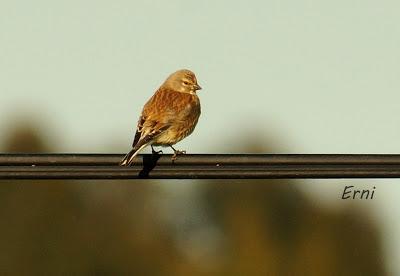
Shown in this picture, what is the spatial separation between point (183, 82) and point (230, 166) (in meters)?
7.63

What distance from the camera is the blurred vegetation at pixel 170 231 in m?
76.8

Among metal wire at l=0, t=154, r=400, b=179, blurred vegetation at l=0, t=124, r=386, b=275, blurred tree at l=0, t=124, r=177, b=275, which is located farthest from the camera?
blurred tree at l=0, t=124, r=177, b=275

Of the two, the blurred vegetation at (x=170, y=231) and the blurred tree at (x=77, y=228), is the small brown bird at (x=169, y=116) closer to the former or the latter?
the blurred vegetation at (x=170, y=231)

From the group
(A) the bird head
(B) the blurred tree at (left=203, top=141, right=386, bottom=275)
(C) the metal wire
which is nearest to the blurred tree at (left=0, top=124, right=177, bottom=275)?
(B) the blurred tree at (left=203, top=141, right=386, bottom=275)

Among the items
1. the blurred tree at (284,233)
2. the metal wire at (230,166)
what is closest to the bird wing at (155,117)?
the metal wire at (230,166)

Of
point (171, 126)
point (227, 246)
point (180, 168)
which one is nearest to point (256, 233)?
point (227, 246)

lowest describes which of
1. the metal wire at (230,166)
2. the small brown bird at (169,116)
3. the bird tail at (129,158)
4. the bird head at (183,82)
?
the bird head at (183,82)

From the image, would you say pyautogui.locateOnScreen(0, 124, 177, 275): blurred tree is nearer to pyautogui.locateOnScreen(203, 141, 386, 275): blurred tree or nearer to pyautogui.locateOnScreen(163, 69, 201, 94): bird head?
pyautogui.locateOnScreen(203, 141, 386, 275): blurred tree

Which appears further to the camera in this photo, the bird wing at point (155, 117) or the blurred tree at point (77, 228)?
the blurred tree at point (77, 228)

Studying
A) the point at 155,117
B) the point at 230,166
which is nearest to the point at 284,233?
the point at 155,117

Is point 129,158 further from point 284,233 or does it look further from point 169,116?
point 284,233

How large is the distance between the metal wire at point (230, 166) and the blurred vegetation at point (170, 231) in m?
52.9

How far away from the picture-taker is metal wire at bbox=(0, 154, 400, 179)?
19.0 meters

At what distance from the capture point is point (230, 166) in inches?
760
